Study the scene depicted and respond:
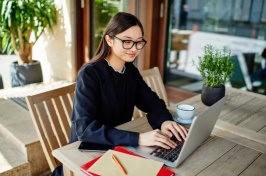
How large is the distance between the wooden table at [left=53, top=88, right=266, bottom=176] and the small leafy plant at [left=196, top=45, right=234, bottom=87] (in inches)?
6.6

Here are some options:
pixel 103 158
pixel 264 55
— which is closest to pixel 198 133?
pixel 103 158

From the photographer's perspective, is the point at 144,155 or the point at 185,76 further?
the point at 185,76

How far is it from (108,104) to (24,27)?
2.14 m

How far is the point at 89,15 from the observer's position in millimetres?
3287

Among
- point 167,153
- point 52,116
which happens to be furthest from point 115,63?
point 167,153

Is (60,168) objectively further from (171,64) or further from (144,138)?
(171,64)

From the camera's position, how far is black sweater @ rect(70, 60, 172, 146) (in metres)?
1.16

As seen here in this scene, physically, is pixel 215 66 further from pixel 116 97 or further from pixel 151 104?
pixel 116 97

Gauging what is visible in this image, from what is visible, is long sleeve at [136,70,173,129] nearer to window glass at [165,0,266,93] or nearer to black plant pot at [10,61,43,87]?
window glass at [165,0,266,93]

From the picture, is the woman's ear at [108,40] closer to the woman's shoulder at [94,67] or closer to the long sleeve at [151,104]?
the woman's shoulder at [94,67]

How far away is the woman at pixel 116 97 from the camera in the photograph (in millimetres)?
1156

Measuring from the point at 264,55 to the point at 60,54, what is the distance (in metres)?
2.15

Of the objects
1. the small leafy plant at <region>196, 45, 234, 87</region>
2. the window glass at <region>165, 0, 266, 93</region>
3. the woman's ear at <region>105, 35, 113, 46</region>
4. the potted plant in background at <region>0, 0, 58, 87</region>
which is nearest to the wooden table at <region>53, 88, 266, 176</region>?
the small leafy plant at <region>196, 45, 234, 87</region>

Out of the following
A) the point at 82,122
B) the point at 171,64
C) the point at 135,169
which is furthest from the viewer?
the point at 171,64
